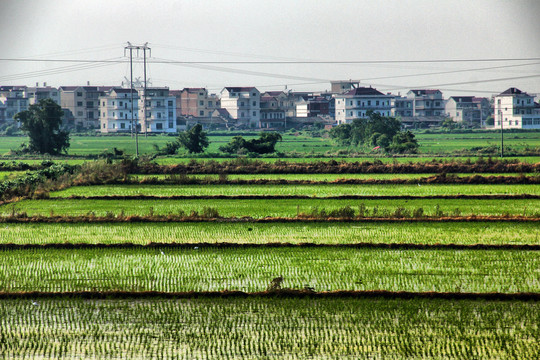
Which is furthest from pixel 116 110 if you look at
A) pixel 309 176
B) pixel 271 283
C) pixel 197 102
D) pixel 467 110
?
pixel 271 283

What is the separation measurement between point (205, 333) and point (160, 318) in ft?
2.93

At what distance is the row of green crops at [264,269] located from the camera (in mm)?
10961

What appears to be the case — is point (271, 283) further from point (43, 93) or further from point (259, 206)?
point (43, 93)

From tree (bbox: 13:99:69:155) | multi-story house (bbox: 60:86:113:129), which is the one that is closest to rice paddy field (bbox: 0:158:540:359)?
tree (bbox: 13:99:69:155)

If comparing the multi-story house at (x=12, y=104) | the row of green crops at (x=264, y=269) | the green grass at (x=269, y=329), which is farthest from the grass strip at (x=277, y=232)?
the multi-story house at (x=12, y=104)

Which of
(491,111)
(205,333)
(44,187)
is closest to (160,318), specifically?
(205,333)

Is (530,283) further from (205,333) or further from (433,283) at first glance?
(205,333)

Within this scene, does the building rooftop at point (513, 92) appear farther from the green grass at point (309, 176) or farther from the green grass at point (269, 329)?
the green grass at point (269, 329)

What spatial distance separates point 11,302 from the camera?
10.4m

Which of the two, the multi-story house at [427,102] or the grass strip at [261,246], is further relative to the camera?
the multi-story house at [427,102]

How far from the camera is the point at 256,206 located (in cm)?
1948

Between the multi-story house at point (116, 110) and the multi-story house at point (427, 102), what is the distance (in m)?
36.4

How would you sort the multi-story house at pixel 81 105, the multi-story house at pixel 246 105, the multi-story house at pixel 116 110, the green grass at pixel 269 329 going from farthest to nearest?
the multi-story house at pixel 246 105 → the multi-story house at pixel 81 105 → the multi-story house at pixel 116 110 → the green grass at pixel 269 329

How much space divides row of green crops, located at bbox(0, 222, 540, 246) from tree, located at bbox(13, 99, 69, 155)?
2868 cm
